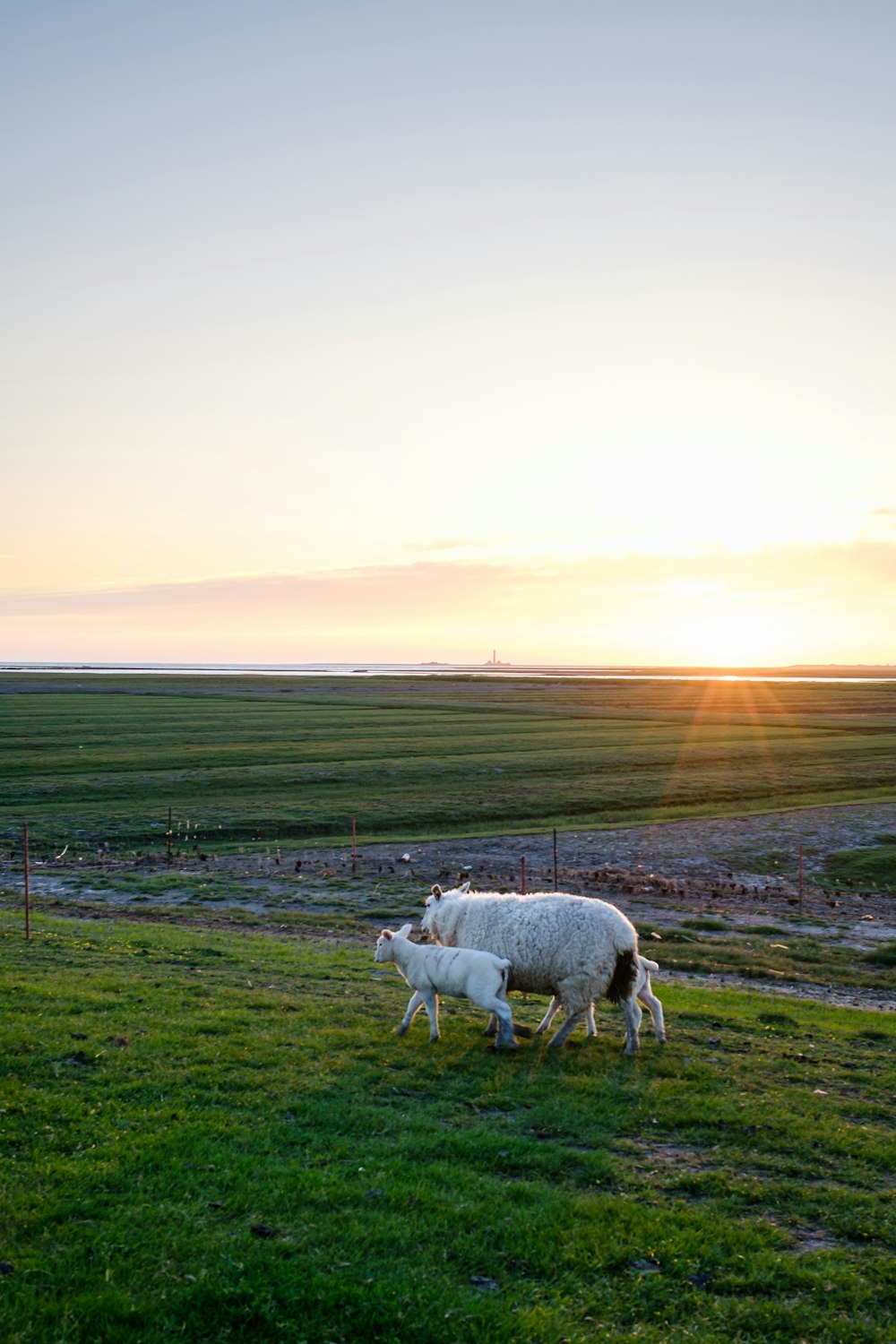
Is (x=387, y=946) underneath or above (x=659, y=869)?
above

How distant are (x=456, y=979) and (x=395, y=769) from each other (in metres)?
43.2

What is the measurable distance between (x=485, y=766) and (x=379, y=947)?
43525 millimetres

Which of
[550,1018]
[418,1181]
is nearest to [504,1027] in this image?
[550,1018]

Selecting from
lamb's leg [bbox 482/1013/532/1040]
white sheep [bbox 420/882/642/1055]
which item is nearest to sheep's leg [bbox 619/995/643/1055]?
white sheep [bbox 420/882/642/1055]

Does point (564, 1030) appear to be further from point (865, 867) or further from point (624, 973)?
point (865, 867)

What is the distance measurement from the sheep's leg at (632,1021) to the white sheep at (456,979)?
1.85 metres

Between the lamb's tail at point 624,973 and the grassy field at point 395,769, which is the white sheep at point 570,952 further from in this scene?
the grassy field at point 395,769

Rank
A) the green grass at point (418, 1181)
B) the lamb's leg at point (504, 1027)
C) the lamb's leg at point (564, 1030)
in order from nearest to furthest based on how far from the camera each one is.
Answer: the green grass at point (418, 1181), the lamb's leg at point (504, 1027), the lamb's leg at point (564, 1030)

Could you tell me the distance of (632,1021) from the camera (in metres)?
14.0

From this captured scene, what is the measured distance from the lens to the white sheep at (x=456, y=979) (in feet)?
44.9

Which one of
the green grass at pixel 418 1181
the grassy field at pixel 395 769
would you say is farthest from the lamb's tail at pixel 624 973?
the grassy field at pixel 395 769

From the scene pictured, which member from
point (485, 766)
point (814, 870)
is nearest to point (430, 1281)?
point (814, 870)

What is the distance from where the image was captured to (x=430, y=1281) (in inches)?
293

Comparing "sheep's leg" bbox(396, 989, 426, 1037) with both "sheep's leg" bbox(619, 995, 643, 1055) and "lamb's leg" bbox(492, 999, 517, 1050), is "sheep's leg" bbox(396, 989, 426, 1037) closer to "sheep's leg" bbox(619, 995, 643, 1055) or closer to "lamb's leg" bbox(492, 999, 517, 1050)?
"lamb's leg" bbox(492, 999, 517, 1050)
